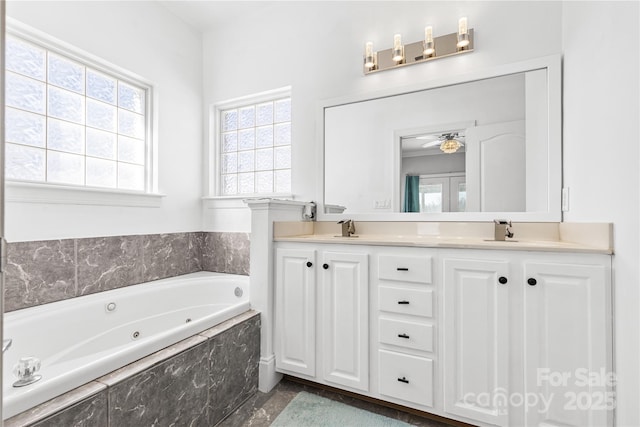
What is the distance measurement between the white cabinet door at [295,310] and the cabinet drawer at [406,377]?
0.42 m

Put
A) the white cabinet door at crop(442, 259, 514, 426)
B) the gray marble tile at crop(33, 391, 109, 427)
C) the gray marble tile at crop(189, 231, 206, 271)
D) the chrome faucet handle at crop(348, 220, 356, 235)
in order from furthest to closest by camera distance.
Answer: the gray marble tile at crop(189, 231, 206, 271)
the chrome faucet handle at crop(348, 220, 356, 235)
the white cabinet door at crop(442, 259, 514, 426)
the gray marble tile at crop(33, 391, 109, 427)

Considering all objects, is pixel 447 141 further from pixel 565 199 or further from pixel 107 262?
pixel 107 262

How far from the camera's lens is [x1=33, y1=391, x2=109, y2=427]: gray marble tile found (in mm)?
959

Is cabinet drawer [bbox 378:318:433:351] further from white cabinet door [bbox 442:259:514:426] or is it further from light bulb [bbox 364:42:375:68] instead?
light bulb [bbox 364:42:375:68]

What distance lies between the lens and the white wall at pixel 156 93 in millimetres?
1899

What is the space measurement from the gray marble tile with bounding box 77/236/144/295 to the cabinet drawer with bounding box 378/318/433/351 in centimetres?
190

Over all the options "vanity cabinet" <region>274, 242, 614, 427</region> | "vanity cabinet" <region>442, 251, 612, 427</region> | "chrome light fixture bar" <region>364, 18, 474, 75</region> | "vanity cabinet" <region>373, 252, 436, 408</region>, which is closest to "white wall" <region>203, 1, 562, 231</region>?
"chrome light fixture bar" <region>364, 18, 474, 75</region>

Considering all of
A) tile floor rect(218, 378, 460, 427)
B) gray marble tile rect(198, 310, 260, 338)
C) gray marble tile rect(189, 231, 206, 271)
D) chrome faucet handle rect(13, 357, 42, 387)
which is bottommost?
tile floor rect(218, 378, 460, 427)

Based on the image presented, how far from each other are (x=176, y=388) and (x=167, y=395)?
0.15ft

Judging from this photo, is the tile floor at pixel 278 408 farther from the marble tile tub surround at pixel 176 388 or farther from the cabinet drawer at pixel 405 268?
the cabinet drawer at pixel 405 268

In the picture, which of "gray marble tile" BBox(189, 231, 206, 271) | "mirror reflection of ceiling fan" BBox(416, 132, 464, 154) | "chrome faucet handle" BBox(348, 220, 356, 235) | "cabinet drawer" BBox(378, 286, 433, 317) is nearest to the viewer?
"cabinet drawer" BBox(378, 286, 433, 317)

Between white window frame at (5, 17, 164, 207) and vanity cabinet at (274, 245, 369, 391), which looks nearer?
vanity cabinet at (274, 245, 369, 391)

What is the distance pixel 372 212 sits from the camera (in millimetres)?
2236

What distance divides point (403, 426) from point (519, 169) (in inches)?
61.5
